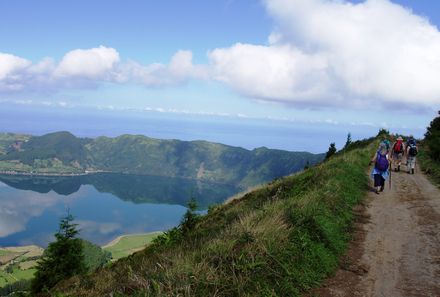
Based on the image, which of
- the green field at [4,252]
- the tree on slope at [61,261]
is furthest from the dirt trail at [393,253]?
the green field at [4,252]

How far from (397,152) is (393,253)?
2071cm

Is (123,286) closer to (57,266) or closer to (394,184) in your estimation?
(394,184)

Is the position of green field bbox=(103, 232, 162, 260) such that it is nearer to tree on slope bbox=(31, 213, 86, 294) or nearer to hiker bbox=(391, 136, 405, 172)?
tree on slope bbox=(31, 213, 86, 294)

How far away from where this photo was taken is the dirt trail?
7238 mm

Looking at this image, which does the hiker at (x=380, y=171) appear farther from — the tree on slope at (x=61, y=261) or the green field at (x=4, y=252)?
the green field at (x=4, y=252)

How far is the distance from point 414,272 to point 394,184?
45.1ft

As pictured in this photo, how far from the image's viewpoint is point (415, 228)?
11633 mm

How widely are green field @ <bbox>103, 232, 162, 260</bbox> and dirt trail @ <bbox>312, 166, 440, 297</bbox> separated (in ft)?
426

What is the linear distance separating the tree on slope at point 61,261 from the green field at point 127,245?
330 feet

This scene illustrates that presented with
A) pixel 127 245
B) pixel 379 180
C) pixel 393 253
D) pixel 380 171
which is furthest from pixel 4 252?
pixel 393 253

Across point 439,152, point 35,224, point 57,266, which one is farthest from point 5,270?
point 439,152

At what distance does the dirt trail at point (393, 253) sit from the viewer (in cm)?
724

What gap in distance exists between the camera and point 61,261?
3669 cm

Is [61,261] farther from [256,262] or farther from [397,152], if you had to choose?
[256,262]
